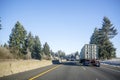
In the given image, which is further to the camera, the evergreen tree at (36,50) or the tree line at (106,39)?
the evergreen tree at (36,50)

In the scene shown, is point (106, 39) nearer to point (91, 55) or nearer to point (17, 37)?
point (17, 37)

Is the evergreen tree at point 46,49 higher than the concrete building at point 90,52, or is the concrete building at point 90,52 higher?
the evergreen tree at point 46,49

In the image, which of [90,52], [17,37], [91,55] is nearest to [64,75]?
[90,52]

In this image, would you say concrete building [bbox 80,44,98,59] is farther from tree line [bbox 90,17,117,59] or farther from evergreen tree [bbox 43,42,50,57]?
evergreen tree [bbox 43,42,50,57]

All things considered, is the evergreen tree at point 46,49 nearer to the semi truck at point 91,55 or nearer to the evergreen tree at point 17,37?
the evergreen tree at point 17,37

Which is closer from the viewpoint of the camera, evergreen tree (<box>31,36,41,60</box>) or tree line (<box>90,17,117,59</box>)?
tree line (<box>90,17,117,59</box>)

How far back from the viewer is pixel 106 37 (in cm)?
10731

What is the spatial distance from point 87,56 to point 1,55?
3764 centimetres

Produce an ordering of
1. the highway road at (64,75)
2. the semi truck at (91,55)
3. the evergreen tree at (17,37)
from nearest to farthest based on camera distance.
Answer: the highway road at (64,75), the semi truck at (91,55), the evergreen tree at (17,37)

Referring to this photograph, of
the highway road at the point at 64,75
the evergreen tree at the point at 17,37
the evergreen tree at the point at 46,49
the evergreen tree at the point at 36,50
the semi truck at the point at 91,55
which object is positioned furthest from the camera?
the evergreen tree at the point at 46,49

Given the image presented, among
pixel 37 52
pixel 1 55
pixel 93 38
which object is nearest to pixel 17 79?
pixel 1 55

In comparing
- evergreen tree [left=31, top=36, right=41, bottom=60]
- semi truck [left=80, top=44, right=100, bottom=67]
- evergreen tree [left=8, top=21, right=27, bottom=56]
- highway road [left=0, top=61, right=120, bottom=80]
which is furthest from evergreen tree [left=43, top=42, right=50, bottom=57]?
highway road [left=0, top=61, right=120, bottom=80]

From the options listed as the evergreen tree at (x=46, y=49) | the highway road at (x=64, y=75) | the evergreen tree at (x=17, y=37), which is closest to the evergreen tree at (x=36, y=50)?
the evergreen tree at (x=46, y=49)

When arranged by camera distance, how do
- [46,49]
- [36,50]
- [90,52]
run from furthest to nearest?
Answer: [46,49]
[36,50]
[90,52]
